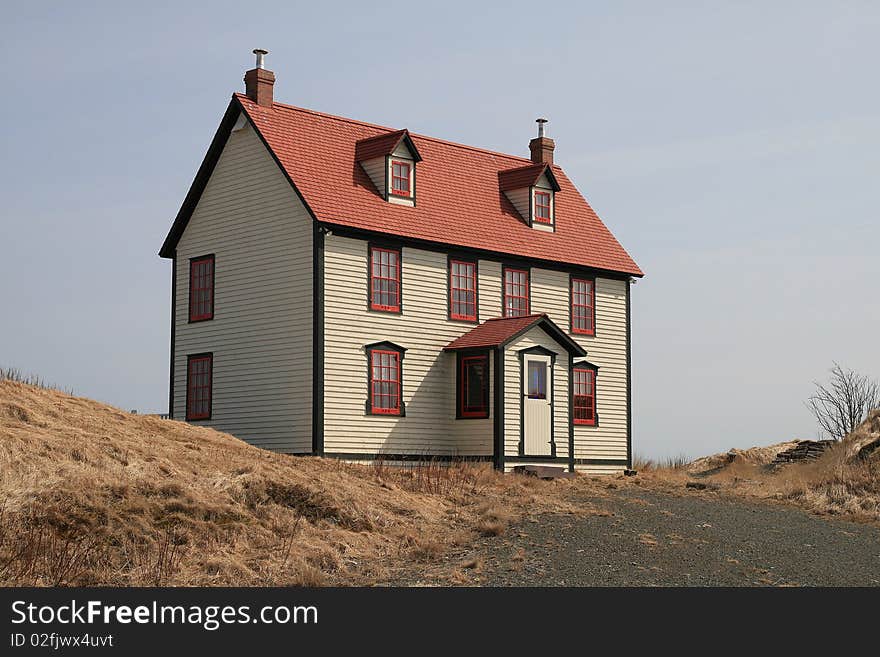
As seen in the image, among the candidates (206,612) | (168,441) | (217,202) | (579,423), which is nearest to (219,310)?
(217,202)

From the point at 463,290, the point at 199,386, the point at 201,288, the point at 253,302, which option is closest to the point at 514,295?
the point at 463,290

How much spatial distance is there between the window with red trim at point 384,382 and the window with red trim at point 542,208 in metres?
8.06

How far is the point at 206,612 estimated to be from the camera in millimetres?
14375

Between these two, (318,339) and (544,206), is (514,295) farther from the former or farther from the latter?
(318,339)

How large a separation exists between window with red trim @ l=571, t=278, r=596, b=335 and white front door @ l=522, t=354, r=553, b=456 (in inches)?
139

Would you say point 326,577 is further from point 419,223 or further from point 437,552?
point 419,223

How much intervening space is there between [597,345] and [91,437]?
18777mm

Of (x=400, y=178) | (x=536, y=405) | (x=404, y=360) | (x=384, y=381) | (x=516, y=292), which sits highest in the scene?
(x=400, y=178)

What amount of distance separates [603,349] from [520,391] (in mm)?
5654

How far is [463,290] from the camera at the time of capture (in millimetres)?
35375

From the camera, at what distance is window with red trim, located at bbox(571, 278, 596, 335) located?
126 feet

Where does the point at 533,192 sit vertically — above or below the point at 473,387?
above

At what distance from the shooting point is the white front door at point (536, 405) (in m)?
34.3

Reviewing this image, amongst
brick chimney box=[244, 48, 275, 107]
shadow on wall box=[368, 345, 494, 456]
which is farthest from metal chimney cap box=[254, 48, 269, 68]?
shadow on wall box=[368, 345, 494, 456]
